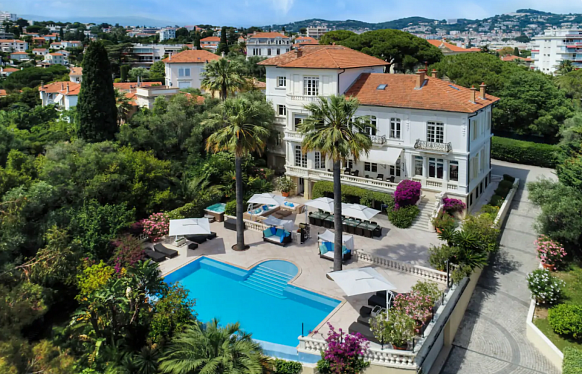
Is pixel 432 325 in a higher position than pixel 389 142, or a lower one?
lower

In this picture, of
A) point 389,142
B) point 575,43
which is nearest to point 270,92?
point 389,142

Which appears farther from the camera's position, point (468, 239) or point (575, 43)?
point (575, 43)

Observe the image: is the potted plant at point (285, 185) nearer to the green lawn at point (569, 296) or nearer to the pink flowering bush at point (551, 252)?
the pink flowering bush at point (551, 252)

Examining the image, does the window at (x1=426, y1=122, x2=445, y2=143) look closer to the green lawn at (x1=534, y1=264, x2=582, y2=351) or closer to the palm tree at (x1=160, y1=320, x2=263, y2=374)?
the green lawn at (x1=534, y1=264, x2=582, y2=351)

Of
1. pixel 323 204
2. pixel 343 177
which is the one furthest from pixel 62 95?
pixel 323 204

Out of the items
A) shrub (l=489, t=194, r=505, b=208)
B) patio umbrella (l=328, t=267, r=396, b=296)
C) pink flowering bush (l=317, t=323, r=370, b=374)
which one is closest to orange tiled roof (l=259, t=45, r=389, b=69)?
shrub (l=489, t=194, r=505, b=208)

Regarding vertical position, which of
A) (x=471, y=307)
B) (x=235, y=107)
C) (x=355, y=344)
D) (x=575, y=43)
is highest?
(x=575, y=43)

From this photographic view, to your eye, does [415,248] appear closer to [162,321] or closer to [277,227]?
[277,227]
